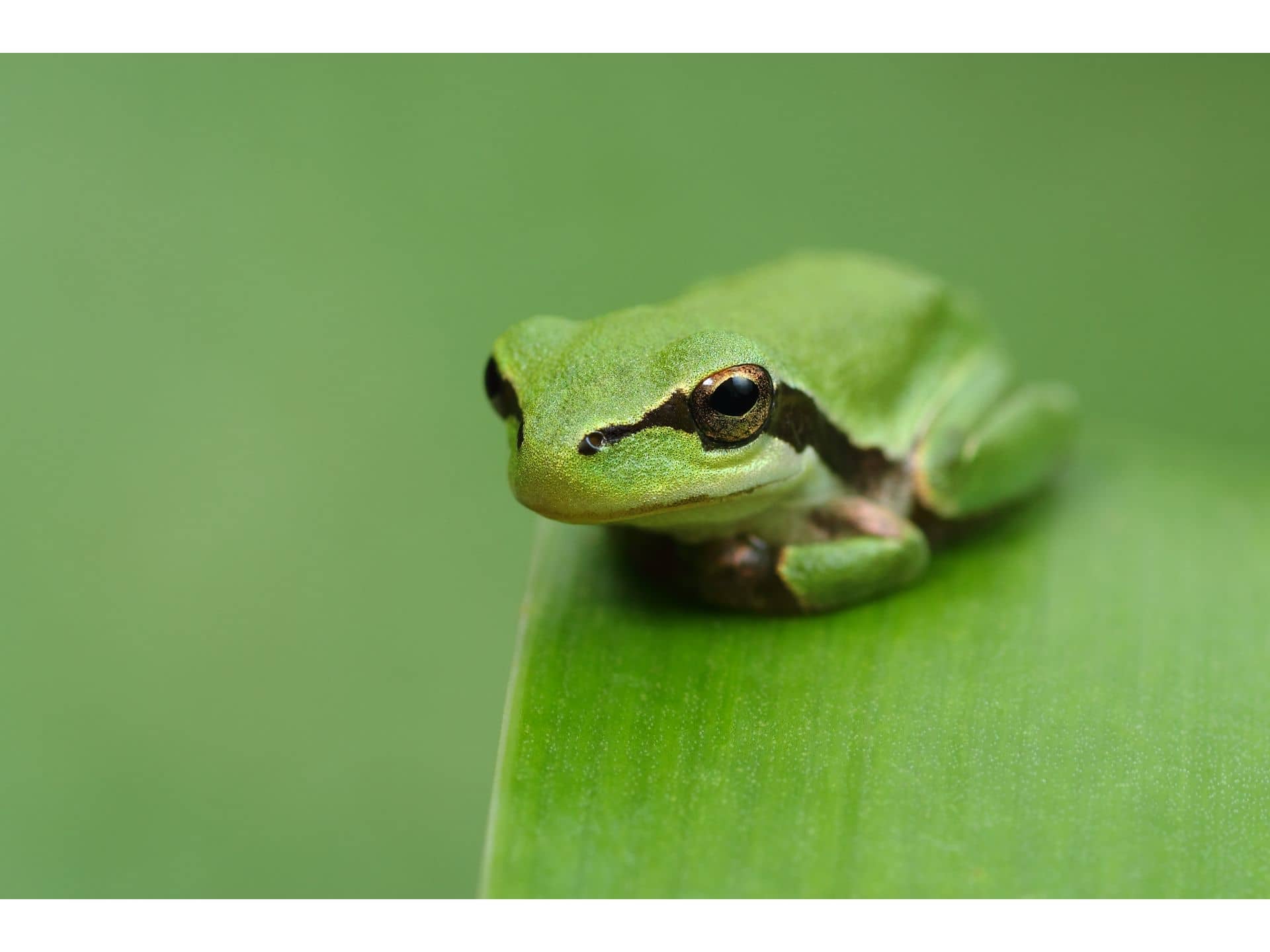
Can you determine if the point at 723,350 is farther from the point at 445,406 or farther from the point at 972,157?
the point at 972,157

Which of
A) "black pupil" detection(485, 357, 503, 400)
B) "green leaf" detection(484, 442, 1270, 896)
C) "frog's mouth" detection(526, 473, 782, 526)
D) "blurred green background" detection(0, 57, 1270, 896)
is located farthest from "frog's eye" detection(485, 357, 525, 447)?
"blurred green background" detection(0, 57, 1270, 896)

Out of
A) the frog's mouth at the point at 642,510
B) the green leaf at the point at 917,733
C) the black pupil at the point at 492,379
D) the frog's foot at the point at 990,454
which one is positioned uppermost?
the frog's foot at the point at 990,454

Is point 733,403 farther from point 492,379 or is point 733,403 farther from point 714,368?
point 492,379

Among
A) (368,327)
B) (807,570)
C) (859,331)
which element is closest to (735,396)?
(807,570)

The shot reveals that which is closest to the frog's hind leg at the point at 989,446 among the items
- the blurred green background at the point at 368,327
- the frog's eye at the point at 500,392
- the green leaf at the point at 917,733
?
the green leaf at the point at 917,733

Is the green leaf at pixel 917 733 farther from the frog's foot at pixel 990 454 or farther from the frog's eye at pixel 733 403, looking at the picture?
the frog's eye at pixel 733 403

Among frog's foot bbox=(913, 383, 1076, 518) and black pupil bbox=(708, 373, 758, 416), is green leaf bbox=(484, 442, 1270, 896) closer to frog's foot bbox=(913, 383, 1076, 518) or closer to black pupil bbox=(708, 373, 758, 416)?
frog's foot bbox=(913, 383, 1076, 518)
